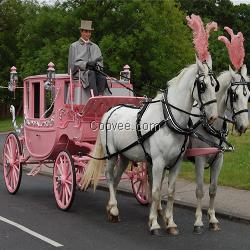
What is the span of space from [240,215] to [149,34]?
26.0m

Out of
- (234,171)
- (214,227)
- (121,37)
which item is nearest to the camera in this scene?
(214,227)

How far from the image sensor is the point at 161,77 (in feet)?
114

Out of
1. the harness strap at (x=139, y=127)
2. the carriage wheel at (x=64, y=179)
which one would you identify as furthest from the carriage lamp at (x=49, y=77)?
the harness strap at (x=139, y=127)

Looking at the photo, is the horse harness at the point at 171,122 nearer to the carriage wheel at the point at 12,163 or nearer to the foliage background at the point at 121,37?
the carriage wheel at the point at 12,163

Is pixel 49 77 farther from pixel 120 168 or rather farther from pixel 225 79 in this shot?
pixel 225 79

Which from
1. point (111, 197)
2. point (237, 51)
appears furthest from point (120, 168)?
point (237, 51)

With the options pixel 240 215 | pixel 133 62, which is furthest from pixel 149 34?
pixel 240 215

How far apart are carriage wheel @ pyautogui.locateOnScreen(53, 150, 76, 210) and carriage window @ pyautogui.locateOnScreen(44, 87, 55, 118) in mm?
1246

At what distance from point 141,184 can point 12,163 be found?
113 inches

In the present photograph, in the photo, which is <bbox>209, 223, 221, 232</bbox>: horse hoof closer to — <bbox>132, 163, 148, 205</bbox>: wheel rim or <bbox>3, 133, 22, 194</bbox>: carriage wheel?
<bbox>132, 163, 148, 205</bbox>: wheel rim

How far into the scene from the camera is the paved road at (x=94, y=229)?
6676mm

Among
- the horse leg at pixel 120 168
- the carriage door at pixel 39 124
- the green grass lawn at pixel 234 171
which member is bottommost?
the green grass lawn at pixel 234 171

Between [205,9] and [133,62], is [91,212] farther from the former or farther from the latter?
[205,9]

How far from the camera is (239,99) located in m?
6.99
